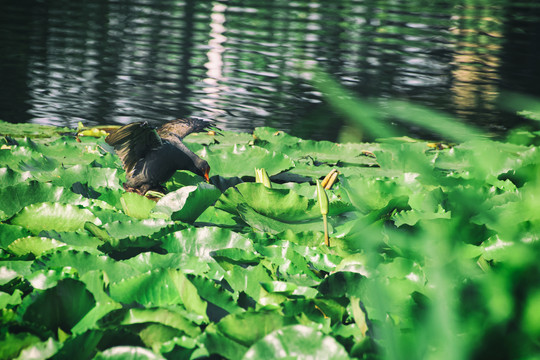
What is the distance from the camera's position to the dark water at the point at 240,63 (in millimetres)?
4098

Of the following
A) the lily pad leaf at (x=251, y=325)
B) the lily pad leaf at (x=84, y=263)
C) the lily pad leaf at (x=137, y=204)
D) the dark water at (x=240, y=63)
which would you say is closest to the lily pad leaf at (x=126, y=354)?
the lily pad leaf at (x=251, y=325)

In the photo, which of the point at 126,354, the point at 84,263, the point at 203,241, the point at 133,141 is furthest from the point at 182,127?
the point at 126,354

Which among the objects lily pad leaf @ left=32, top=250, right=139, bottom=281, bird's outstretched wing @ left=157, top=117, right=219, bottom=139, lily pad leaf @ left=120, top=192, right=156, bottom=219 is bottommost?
lily pad leaf @ left=120, top=192, right=156, bottom=219

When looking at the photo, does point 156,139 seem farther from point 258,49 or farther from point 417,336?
point 258,49

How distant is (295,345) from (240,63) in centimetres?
590

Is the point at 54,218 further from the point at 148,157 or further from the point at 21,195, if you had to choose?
the point at 148,157

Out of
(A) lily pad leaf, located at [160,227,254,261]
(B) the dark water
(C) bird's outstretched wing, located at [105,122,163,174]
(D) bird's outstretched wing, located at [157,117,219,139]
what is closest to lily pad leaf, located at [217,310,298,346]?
(A) lily pad leaf, located at [160,227,254,261]

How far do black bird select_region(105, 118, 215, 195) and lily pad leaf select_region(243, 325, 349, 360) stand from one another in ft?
2.61

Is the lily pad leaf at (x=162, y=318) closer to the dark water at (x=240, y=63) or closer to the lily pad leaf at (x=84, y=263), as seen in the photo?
the lily pad leaf at (x=84, y=263)

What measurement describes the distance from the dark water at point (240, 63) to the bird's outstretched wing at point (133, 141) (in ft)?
7.11

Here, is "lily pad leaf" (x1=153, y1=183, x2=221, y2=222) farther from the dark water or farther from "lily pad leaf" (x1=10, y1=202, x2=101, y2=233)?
the dark water

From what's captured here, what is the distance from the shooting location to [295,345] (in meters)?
0.60

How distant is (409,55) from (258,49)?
1988 mm

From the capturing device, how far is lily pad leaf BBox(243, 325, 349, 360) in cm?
59
